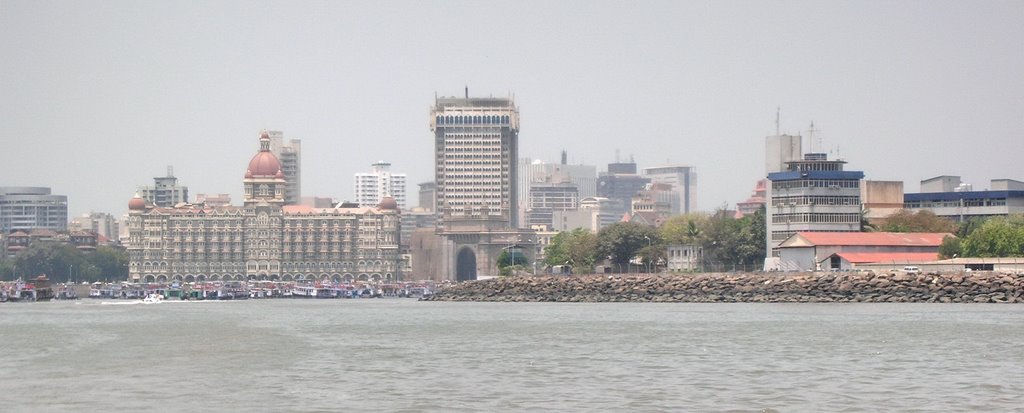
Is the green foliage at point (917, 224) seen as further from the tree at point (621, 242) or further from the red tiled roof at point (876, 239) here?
the tree at point (621, 242)

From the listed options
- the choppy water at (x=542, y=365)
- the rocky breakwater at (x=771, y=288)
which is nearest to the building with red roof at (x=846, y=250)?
the rocky breakwater at (x=771, y=288)

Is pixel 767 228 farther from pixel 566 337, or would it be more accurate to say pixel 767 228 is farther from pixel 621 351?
pixel 621 351

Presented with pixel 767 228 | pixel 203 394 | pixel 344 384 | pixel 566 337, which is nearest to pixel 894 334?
pixel 566 337

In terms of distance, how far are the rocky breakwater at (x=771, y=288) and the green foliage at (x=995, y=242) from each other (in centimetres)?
1259

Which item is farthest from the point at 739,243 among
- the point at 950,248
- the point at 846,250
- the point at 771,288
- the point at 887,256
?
the point at 771,288

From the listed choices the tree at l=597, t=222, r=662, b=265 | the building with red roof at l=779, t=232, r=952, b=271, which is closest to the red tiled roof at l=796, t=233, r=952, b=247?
the building with red roof at l=779, t=232, r=952, b=271

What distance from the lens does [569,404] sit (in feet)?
148

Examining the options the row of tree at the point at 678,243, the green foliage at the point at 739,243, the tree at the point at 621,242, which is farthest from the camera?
the tree at the point at 621,242

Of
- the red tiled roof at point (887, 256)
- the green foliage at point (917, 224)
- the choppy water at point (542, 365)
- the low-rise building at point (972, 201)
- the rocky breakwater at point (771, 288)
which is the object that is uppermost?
the low-rise building at point (972, 201)

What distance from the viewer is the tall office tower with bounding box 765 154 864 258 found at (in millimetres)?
150250

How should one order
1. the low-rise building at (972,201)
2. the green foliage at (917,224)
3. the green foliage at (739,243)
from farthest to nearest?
the low-rise building at (972,201) → the green foliage at (739,243) → the green foliage at (917,224)

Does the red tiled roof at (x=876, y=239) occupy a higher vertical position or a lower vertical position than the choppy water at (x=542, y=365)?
higher

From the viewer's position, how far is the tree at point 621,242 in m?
182

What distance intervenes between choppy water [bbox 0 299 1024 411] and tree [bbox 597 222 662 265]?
87517mm
